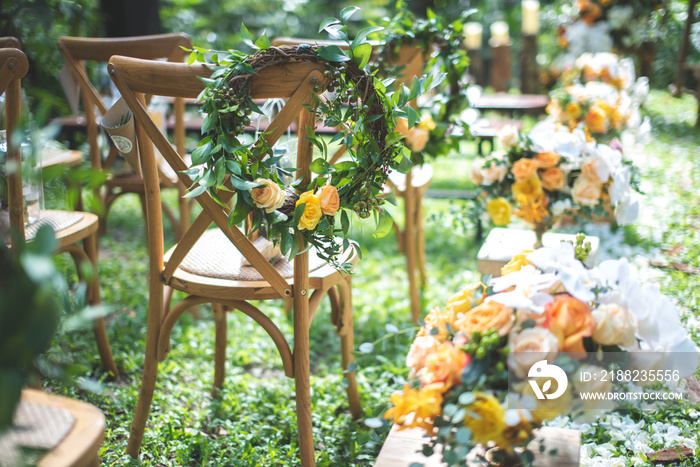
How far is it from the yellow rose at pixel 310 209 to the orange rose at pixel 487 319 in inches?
17.0

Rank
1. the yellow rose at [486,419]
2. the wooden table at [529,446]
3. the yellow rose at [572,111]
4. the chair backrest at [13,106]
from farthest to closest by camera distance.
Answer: the yellow rose at [572,111] < the chair backrest at [13,106] < the wooden table at [529,446] < the yellow rose at [486,419]

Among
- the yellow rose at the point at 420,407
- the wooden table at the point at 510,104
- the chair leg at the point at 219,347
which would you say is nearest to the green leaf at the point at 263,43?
the yellow rose at the point at 420,407

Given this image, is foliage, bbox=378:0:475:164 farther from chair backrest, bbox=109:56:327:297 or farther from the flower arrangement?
the flower arrangement

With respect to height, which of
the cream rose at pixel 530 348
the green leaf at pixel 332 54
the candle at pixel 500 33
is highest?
the candle at pixel 500 33

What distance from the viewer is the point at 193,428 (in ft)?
6.37

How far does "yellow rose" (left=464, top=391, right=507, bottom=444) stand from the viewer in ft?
3.14

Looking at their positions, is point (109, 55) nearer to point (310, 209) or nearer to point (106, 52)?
point (106, 52)

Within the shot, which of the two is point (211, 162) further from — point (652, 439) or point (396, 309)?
point (396, 309)

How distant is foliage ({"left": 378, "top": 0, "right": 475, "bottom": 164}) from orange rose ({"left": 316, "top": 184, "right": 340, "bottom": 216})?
113cm

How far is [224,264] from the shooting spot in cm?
169

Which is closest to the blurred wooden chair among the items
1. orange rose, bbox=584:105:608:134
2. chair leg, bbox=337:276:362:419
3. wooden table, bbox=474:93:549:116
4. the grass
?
the grass

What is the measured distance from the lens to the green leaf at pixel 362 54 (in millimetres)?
1331

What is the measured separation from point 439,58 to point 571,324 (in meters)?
1.73

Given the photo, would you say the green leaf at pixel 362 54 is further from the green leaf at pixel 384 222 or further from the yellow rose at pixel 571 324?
the yellow rose at pixel 571 324
